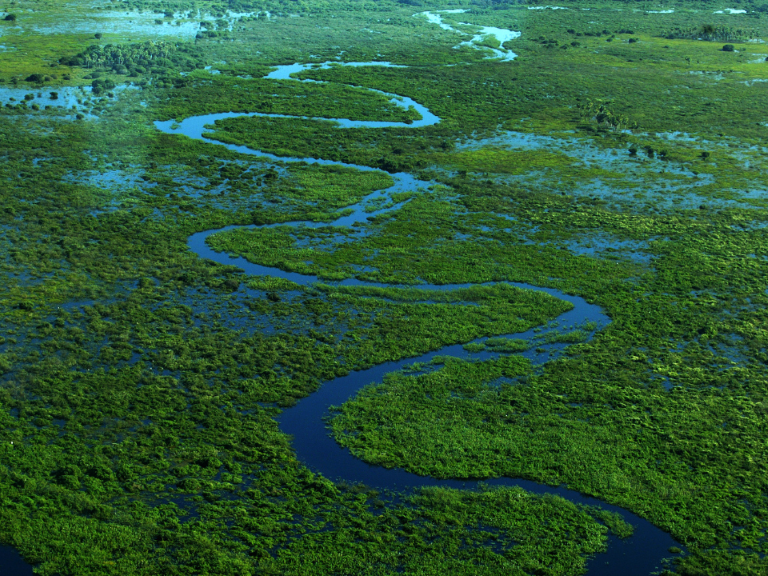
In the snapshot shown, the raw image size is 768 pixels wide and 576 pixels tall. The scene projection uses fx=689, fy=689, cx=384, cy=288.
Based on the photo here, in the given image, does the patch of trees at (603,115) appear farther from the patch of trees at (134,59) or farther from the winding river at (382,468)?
the patch of trees at (134,59)

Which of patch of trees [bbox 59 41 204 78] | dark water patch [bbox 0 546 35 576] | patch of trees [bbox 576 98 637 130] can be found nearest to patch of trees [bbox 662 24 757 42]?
patch of trees [bbox 576 98 637 130]

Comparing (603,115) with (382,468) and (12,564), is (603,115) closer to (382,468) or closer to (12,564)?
(382,468)

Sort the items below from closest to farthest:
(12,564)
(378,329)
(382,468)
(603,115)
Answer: (12,564), (382,468), (378,329), (603,115)

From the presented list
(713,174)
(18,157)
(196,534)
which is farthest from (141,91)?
(196,534)

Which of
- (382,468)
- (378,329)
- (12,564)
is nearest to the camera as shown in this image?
(12,564)

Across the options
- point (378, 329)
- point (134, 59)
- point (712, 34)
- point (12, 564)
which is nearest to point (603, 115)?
point (378, 329)

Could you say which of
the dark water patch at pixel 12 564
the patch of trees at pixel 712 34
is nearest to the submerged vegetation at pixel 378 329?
the dark water patch at pixel 12 564

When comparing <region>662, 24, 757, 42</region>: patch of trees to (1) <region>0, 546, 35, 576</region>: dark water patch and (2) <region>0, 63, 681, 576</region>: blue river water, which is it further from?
(1) <region>0, 546, 35, 576</region>: dark water patch

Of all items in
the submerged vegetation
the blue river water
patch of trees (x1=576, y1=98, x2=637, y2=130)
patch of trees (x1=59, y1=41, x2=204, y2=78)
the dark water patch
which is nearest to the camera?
the dark water patch
